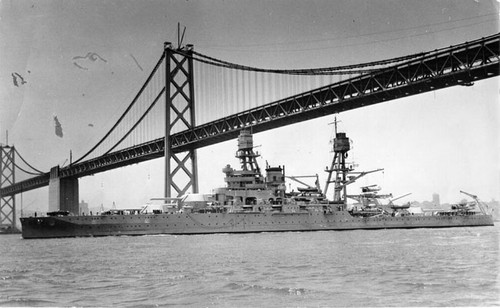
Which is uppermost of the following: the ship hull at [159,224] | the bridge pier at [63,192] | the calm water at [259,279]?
the bridge pier at [63,192]

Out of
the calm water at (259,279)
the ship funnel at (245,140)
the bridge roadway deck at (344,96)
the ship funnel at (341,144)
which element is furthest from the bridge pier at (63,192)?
the calm water at (259,279)

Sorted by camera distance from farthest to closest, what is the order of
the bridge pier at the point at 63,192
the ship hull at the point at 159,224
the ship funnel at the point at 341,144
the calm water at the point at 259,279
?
1. the bridge pier at the point at 63,192
2. the ship funnel at the point at 341,144
3. the ship hull at the point at 159,224
4. the calm water at the point at 259,279

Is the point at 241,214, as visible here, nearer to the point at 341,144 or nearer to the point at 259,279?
the point at 341,144

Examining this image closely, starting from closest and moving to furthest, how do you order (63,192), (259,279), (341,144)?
(259,279) < (341,144) < (63,192)

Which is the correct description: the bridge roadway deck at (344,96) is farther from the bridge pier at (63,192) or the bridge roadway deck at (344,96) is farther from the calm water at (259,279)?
the calm water at (259,279)

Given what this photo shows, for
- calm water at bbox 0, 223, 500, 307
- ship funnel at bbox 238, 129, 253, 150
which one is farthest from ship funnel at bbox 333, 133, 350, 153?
calm water at bbox 0, 223, 500, 307

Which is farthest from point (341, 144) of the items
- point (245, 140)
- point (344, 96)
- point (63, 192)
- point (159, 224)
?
point (63, 192)
